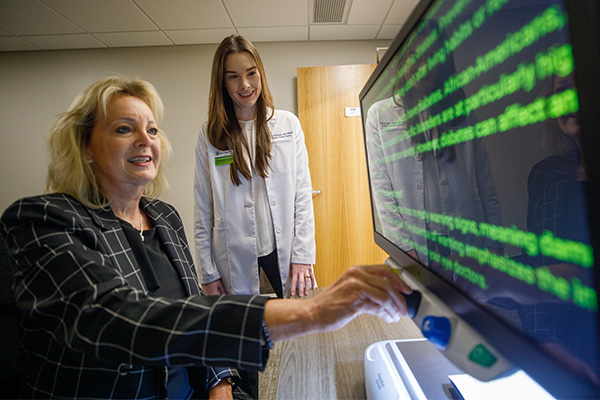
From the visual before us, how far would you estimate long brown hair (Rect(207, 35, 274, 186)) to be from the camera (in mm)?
1541

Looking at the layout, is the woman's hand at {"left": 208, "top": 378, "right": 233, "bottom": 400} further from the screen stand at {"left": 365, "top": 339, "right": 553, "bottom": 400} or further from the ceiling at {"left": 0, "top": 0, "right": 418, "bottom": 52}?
the ceiling at {"left": 0, "top": 0, "right": 418, "bottom": 52}

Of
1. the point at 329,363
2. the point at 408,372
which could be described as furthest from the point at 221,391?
the point at 408,372

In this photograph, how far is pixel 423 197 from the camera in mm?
558

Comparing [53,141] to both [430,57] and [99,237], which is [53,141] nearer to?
[99,237]

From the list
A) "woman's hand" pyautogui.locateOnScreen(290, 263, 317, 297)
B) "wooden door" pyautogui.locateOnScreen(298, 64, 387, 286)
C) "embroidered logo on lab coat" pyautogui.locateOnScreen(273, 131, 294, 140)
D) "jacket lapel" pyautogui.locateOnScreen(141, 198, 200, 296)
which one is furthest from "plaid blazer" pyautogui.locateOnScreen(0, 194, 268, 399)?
"wooden door" pyautogui.locateOnScreen(298, 64, 387, 286)

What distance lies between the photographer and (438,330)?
490 mm

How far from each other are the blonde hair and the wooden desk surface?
0.66 m

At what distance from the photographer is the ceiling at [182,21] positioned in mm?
2590

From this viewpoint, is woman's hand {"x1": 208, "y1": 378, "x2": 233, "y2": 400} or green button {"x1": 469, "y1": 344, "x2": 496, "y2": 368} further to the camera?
woman's hand {"x1": 208, "y1": 378, "x2": 233, "y2": 400}

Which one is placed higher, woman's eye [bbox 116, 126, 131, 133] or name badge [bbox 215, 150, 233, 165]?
woman's eye [bbox 116, 126, 131, 133]

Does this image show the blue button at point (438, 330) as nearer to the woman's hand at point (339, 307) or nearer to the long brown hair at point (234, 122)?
the woman's hand at point (339, 307)

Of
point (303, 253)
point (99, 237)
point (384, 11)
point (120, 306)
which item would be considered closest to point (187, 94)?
point (384, 11)

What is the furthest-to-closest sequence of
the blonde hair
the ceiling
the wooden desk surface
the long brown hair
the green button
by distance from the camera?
the ceiling, the long brown hair, the blonde hair, the wooden desk surface, the green button

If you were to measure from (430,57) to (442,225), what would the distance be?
26 centimetres
